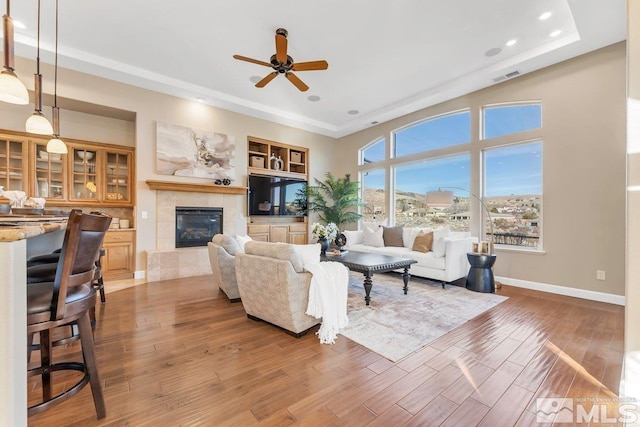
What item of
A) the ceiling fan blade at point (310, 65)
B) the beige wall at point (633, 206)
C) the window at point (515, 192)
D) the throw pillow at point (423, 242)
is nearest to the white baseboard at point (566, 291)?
the window at point (515, 192)

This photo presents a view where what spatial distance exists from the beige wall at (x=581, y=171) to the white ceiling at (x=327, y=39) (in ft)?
1.27

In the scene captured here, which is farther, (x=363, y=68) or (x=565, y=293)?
(x=363, y=68)

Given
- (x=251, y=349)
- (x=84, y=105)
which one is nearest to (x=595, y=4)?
(x=251, y=349)

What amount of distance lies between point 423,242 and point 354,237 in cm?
159

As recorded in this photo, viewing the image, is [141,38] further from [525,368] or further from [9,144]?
[525,368]

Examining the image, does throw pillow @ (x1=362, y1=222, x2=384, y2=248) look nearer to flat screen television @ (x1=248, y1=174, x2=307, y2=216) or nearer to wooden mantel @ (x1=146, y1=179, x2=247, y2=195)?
flat screen television @ (x1=248, y1=174, x2=307, y2=216)

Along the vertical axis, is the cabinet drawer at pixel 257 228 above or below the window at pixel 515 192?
below

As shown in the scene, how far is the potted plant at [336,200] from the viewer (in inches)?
283

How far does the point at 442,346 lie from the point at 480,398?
0.68m

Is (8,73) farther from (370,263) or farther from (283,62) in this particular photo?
(370,263)

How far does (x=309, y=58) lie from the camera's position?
425cm

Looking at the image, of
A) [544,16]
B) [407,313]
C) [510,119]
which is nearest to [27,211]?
[407,313]

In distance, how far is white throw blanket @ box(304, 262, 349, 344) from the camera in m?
2.46

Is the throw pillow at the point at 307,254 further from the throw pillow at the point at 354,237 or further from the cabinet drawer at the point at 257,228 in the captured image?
the cabinet drawer at the point at 257,228
